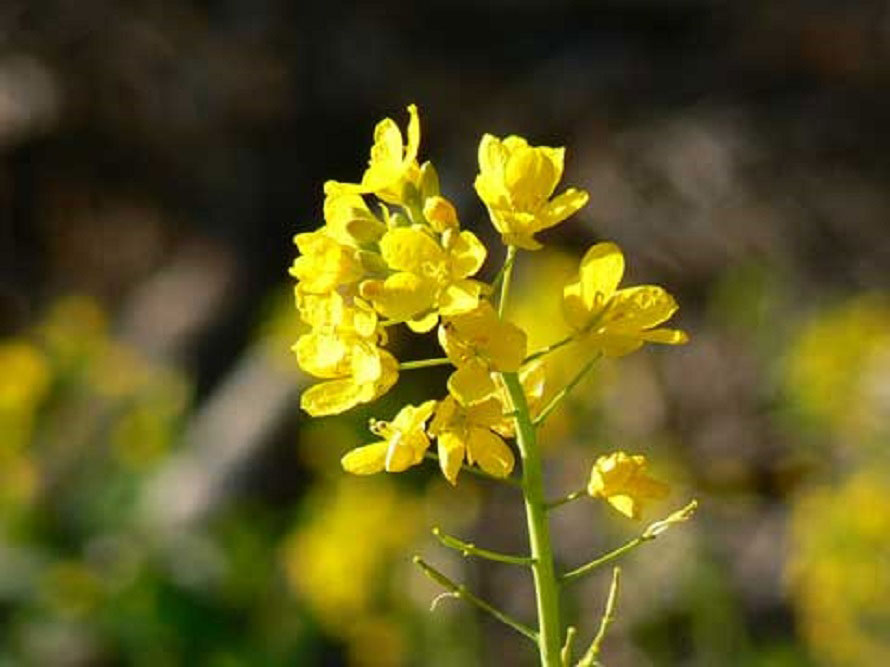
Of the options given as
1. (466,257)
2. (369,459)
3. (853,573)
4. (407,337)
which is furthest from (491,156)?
(407,337)

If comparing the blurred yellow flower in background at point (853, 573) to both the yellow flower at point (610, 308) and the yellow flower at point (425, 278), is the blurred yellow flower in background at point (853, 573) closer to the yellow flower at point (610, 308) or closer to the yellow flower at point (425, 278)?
the yellow flower at point (610, 308)

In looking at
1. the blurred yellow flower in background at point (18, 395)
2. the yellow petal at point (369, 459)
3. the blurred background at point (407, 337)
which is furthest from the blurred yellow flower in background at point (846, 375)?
the yellow petal at point (369, 459)

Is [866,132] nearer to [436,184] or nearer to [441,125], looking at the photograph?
[441,125]

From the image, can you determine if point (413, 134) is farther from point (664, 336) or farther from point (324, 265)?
point (664, 336)

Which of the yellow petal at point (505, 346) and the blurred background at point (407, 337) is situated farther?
the blurred background at point (407, 337)

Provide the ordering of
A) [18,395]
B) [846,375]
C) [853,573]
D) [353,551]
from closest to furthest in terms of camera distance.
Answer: [853,573], [846,375], [353,551], [18,395]

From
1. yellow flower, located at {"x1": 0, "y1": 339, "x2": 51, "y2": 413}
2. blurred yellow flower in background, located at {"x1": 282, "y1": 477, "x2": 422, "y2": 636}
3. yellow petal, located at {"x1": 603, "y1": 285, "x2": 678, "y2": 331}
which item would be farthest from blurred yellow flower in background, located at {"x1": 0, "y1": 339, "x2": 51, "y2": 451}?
yellow petal, located at {"x1": 603, "y1": 285, "x2": 678, "y2": 331}

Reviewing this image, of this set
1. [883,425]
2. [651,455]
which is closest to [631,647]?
[651,455]
